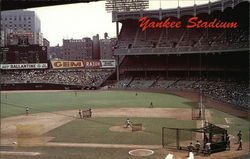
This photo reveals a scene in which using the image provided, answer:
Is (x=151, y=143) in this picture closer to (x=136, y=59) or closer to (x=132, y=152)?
(x=132, y=152)

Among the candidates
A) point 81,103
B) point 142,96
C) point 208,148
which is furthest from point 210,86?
point 208,148

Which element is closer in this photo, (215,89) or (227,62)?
(215,89)

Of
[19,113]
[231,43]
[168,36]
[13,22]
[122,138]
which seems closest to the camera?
[122,138]

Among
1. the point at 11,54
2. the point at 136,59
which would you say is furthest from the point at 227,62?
the point at 11,54

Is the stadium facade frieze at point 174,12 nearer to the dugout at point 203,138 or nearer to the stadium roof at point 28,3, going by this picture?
the dugout at point 203,138

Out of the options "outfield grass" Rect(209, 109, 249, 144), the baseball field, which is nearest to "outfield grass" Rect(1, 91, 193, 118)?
the baseball field

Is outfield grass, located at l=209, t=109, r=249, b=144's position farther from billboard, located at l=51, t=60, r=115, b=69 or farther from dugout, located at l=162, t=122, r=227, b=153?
billboard, located at l=51, t=60, r=115, b=69

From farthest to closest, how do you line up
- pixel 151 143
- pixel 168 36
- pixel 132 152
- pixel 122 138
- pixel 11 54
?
pixel 11 54
pixel 168 36
pixel 122 138
pixel 151 143
pixel 132 152

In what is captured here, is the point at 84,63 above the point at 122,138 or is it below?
above
